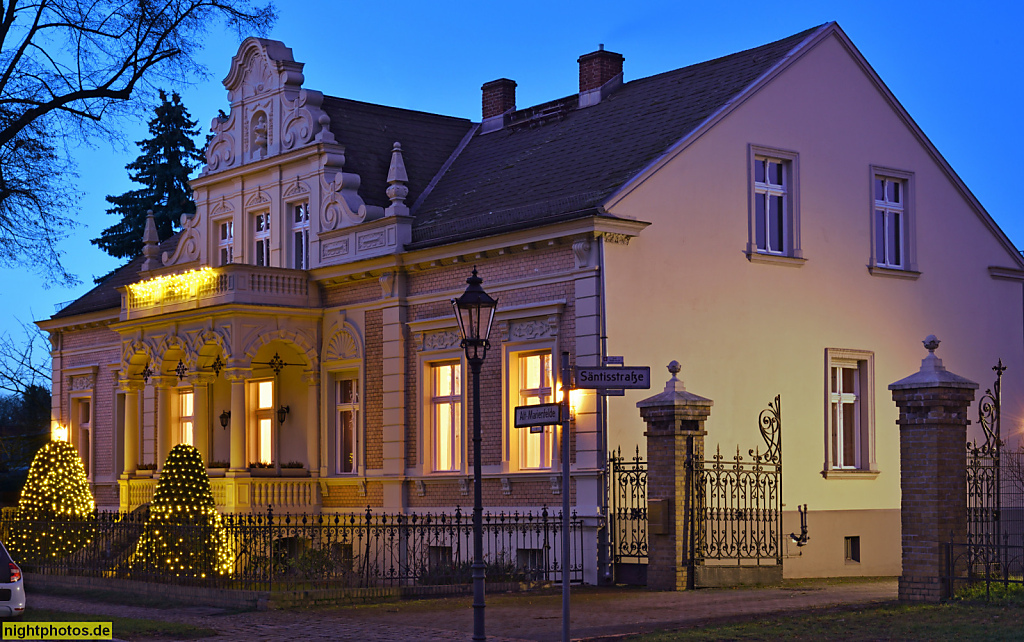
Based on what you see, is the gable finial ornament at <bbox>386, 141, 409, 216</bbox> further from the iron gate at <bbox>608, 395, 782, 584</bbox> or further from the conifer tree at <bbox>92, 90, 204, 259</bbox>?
the conifer tree at <bbox>92, 90, 204, 259</bbox>

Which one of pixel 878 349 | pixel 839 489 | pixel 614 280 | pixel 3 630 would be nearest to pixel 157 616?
pixel 3 630

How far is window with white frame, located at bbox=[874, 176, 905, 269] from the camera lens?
28578mm

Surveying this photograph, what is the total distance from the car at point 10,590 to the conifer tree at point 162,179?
137 ft

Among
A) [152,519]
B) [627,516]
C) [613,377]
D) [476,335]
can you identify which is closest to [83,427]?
[152,519]

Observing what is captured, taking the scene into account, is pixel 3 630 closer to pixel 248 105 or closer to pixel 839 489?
pixel 839 489

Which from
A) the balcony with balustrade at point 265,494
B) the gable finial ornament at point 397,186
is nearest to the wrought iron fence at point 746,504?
the gable finial ornament at point 397,186

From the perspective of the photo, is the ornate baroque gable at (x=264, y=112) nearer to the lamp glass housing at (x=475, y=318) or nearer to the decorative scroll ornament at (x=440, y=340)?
the decorative scroll ornament at (x=440, y=340)

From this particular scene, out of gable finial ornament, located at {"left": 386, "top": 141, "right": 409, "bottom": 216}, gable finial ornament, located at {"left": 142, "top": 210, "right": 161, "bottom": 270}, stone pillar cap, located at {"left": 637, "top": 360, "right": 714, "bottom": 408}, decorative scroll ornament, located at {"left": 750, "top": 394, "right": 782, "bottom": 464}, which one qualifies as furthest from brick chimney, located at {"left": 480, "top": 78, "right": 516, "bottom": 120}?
stone pillar cap, located at {"left": 637, "top": 360, "right": 714, "bottom": 408}

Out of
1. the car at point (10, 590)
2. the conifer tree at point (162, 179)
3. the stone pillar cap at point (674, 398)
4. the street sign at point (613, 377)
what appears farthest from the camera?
the conifer tree at point (162, 179)

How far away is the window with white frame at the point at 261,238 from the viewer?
107ft

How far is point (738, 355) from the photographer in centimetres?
2588

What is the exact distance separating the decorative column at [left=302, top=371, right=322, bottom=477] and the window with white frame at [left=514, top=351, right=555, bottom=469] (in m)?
6.08

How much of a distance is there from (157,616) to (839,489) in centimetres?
1335

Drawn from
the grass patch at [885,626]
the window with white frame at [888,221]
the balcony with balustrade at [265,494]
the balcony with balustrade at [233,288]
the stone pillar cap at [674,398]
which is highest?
the window with white frame at [888,221]
